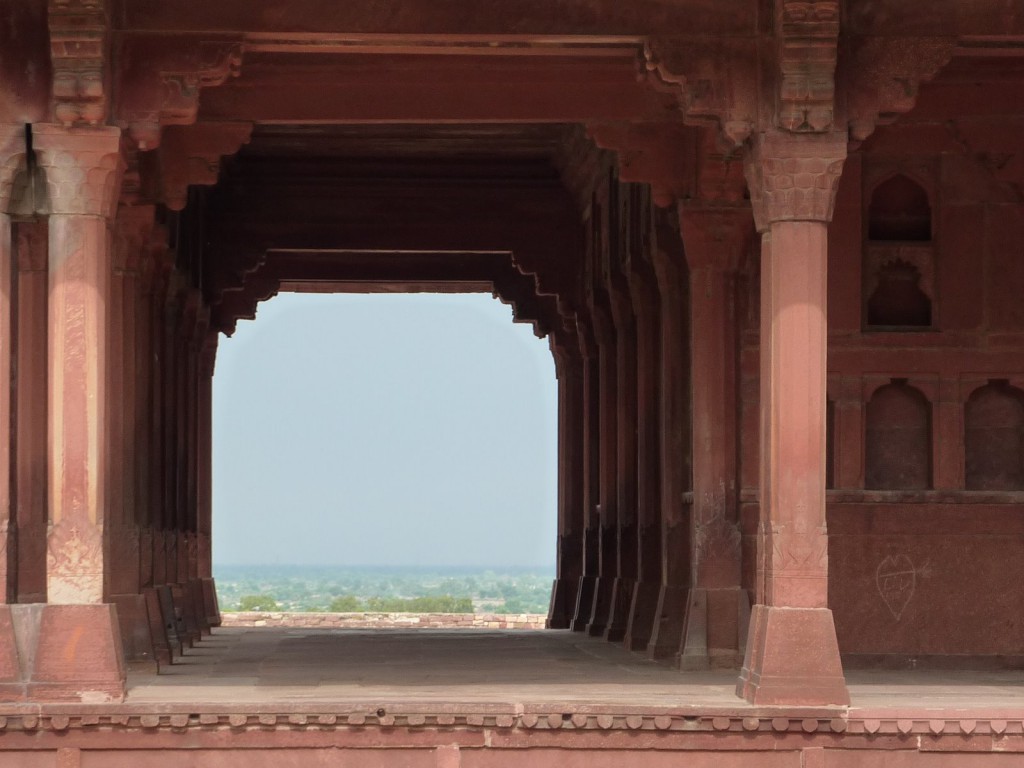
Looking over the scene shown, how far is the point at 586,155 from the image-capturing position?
19078 millimetres

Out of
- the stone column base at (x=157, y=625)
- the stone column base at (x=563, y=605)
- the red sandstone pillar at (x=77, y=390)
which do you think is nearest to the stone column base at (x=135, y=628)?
the stone column base at (x=157, y=625)

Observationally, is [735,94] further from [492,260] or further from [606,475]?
[492,260]

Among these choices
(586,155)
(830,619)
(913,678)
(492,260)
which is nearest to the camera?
(830,619)

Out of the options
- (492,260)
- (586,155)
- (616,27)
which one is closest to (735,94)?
(616,27)

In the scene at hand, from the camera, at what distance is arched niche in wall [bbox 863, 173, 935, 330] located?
47.6ft

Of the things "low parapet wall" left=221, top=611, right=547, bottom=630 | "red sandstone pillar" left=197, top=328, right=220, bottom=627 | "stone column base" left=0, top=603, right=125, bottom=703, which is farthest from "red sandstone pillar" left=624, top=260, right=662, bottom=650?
"low parapet wall" left=221, top=611, right=547, bottom=630

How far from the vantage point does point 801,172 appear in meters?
11.3

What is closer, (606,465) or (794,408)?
(794,408)

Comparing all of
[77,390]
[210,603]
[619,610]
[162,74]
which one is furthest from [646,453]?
[210,603]

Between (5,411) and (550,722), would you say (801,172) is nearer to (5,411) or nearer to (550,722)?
(550,722)

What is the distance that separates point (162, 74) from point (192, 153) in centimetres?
357

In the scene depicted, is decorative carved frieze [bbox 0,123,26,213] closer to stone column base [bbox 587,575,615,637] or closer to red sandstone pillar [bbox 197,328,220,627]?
stone column base [bbox 587,575,615,637]

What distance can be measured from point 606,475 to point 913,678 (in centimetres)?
745

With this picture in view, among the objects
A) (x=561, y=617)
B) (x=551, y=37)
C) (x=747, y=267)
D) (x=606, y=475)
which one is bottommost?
(x=561, y=617)
